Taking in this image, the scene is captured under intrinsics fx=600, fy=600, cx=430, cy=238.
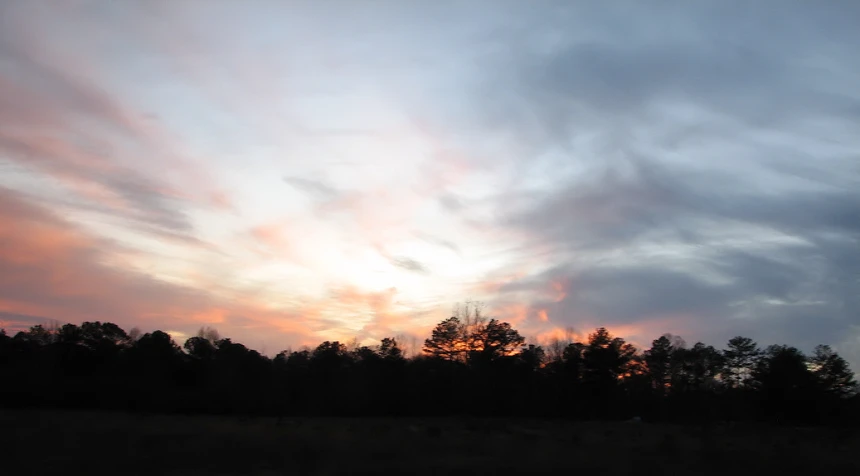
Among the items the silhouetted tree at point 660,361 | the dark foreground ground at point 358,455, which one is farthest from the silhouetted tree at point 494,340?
the dark foreground ground at point 358,455

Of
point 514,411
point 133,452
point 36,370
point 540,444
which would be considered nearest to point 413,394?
point 514,411

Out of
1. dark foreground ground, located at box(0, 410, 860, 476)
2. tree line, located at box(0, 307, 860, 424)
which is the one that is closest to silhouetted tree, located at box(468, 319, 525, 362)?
tree line, located at box(0, 307, 860, 424)

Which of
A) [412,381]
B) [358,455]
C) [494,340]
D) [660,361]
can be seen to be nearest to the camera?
[358,455]

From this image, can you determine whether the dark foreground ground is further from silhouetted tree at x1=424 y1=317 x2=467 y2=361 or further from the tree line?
silhouetted tree at x1=424 y1=317 x2=467 y2=361

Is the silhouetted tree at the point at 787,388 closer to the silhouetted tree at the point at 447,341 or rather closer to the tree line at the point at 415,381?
Result: the tree line at the point at 415,381

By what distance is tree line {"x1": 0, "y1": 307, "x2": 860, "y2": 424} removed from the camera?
42781mm

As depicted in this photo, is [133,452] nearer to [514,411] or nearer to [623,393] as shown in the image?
[514,411]

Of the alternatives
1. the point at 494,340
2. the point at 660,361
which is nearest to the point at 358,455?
the point at 494,340

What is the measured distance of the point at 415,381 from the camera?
52.1m

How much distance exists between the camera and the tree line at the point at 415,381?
42.8 m

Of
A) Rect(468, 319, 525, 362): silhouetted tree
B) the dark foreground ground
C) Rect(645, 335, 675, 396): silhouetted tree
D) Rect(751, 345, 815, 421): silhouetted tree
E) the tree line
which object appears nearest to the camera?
the dark foreground ground

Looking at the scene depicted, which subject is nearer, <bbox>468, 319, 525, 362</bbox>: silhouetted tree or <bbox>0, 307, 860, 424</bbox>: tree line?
<bbox>0, 307, 860, 424</bbox>: tree line

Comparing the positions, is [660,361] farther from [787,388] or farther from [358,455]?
[358,455]

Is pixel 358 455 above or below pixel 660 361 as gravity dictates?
below
